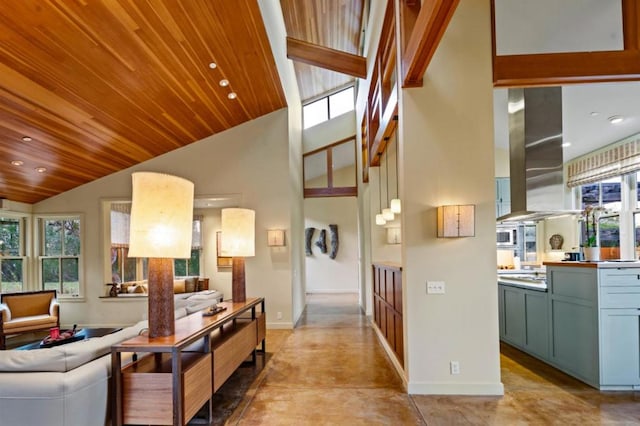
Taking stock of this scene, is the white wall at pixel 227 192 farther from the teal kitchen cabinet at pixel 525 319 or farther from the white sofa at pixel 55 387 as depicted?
the white sofa at pixel 55 387

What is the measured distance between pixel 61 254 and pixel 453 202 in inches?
284

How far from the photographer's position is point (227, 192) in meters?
6.67

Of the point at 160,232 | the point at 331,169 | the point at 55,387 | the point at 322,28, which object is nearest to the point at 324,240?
the point at 331,169

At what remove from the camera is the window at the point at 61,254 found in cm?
685

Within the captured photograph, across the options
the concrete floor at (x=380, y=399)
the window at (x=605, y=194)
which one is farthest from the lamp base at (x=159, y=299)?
the window at (x=605, y=194)

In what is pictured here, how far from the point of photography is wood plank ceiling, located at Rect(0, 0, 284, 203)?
3.19 metres

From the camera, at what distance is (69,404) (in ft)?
7.47

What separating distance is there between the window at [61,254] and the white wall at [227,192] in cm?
24

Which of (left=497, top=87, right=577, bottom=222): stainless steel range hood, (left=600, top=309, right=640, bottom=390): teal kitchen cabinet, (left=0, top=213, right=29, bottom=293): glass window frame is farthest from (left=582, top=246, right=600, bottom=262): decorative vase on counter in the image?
(left=0, top=213, right=29, bottom=293): glass window frame

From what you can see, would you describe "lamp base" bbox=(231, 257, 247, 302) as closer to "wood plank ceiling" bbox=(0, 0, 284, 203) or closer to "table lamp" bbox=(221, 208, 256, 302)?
"table lamp" bbox=(221, 208, 256, 302)

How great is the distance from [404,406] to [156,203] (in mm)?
2779

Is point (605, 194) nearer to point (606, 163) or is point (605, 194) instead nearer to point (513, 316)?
point (606, 163)

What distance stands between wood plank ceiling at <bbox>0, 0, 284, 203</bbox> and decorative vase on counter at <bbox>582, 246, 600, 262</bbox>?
4419 mm

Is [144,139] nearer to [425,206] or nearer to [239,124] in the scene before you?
[239,124]
